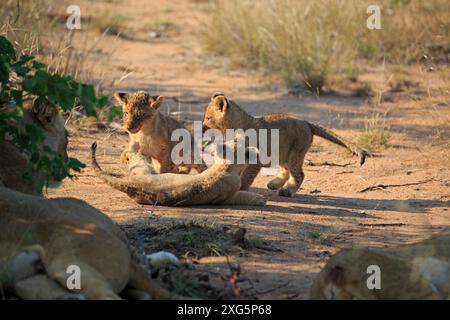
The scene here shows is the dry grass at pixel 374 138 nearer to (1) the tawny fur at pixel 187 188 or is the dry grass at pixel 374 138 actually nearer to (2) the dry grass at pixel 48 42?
(1) the tawny fur at pixel 187 188

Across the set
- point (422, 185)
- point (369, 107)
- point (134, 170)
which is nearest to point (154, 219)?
point (134, 170)

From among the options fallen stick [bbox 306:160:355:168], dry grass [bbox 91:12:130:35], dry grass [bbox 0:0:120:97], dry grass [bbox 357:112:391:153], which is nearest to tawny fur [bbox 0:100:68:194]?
dry grass [bbox 0:0:120:97]

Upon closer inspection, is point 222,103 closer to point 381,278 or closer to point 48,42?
point 48,42

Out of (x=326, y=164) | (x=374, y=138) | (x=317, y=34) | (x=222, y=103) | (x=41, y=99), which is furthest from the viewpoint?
(x=317, y=34)

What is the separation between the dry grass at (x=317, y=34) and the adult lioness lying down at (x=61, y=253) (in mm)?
7383

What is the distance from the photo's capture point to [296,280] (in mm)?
5559

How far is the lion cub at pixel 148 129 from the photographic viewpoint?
27.3ft

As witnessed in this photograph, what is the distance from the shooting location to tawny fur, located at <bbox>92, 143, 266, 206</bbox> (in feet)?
23.8

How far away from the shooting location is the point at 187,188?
7.27 meters

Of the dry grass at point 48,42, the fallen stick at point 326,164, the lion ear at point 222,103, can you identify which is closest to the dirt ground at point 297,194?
the fallen stick at point 326,164

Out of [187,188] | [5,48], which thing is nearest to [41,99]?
[5,48]

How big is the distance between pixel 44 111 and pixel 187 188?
4.76 feet

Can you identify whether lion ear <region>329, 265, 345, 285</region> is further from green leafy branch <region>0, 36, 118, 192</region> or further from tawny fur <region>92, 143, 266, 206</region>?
tawny fur <region>92, 143, 266, 206</region>

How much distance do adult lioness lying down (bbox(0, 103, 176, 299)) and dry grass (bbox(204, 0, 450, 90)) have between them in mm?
7383
